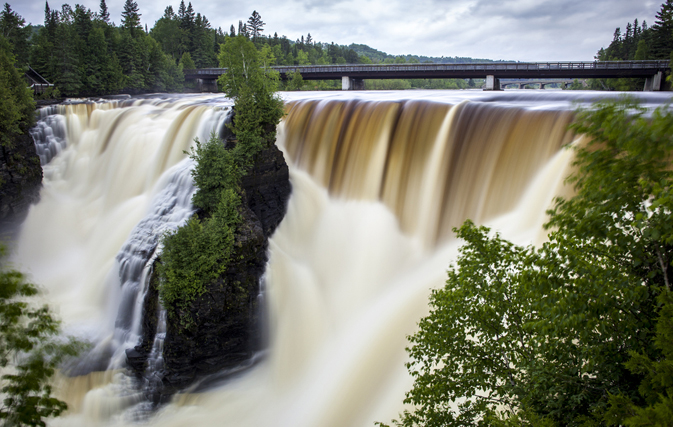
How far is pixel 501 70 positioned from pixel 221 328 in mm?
37882

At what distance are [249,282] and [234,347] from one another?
2450 millimetres

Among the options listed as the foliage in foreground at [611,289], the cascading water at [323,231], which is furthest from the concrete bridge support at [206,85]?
the foliage in foreground at [611,289]

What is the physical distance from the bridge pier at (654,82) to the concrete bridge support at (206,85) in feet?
169

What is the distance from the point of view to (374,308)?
17.4 metres

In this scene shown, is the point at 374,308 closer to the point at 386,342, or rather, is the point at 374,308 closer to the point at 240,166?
the point at 386,342

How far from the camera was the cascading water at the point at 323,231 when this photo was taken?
15.0 m

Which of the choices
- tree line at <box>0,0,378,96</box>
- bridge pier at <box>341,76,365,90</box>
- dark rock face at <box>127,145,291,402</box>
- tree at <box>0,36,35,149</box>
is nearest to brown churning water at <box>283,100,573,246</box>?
dark rock face at <box>127,145,291,402</box>

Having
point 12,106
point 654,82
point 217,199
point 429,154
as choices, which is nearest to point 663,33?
point 654,82

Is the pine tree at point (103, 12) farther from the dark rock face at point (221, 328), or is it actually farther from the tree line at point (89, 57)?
the dark rock face at point (221, 328)

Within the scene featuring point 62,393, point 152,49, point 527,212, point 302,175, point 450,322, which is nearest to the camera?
point 450,322

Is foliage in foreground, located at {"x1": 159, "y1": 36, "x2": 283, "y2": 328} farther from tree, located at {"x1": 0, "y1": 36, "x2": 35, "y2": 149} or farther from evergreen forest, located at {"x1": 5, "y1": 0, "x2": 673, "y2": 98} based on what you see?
evergreen forest, located at {"x1": 5, "y1": 0, "x2": 673, "y2": 98}

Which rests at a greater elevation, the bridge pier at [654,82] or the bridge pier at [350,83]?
the bridge pier at [350,83]

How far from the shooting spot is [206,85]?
64.9 m

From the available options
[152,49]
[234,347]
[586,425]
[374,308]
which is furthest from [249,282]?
[152,49]
